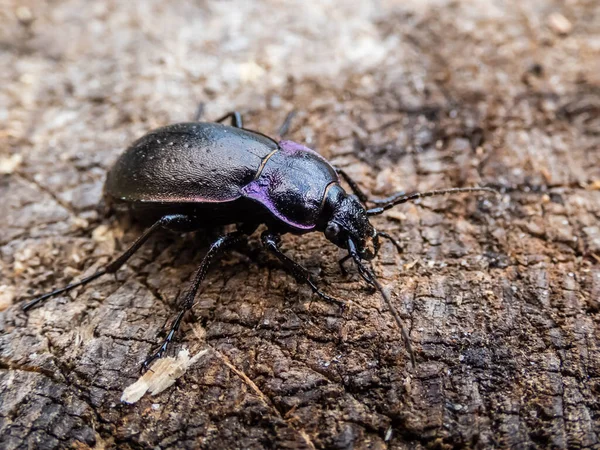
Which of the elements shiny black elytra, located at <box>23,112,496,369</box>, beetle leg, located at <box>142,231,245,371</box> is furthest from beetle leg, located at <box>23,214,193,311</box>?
beetle leg, located at <box>142,231,245,371</box>

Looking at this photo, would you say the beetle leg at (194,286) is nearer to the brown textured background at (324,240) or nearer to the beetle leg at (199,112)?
the brown textured background at (324,240)

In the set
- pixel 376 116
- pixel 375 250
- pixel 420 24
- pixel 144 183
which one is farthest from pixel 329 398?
pixel 420 24

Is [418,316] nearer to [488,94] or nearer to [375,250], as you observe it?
[375,250]

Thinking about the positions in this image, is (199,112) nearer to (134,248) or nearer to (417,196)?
(134,248)

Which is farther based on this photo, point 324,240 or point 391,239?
point 324,240

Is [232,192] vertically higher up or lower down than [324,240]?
higher up

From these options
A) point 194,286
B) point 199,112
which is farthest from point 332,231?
point 199,112

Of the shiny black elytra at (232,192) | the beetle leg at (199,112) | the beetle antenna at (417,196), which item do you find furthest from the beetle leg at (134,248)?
the beetle antenna at (417,196)
